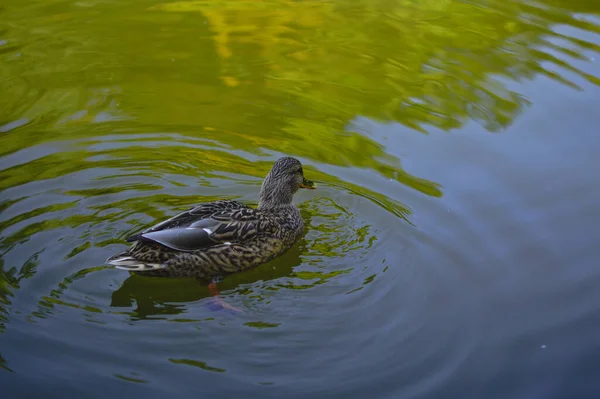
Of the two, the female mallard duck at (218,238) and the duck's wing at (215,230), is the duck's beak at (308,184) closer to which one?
the female mallard duck at (218,238)

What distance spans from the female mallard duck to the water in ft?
0.59

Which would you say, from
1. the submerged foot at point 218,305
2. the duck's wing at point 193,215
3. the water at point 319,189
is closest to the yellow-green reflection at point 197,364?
the water at point 319,189

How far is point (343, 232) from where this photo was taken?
7.16 meters

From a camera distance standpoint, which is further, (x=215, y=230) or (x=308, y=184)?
(x=308, y=184)

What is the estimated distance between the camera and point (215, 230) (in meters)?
6.61

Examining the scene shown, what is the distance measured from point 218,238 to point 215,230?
0.24 feet

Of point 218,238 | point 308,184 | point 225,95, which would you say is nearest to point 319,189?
point 308,184

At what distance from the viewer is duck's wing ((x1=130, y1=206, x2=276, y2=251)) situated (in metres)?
6.31

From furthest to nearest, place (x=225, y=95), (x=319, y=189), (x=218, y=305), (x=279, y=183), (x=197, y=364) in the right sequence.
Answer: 1. (x=225, y=95)
2. (x=319, y=189)
3. (x=279, y=183)
4. (x=218, y=305)
5. (x=197, y=364)

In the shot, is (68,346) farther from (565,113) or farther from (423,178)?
(565,113)

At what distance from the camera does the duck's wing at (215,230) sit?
20.7 feet

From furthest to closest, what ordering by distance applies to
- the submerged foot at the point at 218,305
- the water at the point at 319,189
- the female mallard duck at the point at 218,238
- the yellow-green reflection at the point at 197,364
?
the female mallard duck at the point at 218,238, the submerged foot at the point at 218,305, the water at the point at 319,189, the yellow-green reflection at the point at 197,364

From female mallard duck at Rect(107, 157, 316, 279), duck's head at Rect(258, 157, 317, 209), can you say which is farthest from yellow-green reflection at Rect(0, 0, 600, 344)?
duck's head at Rect(258, 157, 317, 209)

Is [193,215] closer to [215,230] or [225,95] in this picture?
[215,230]
